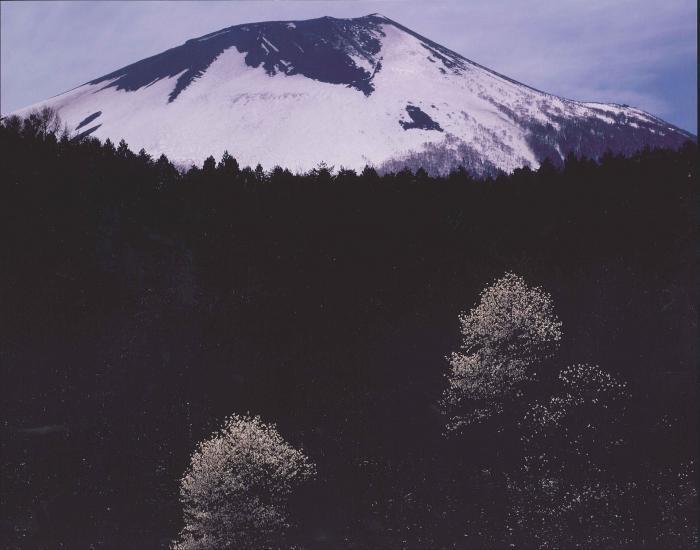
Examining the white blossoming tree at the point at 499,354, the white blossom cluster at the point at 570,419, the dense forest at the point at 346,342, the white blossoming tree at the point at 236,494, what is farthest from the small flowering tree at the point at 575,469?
the white blossoming tree at the point at 236,494

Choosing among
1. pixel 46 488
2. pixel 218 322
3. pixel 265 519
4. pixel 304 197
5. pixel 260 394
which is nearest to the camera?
pixel 265 519

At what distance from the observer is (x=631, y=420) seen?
65.9 metres

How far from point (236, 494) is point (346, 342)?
77.1ft

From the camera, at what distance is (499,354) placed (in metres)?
66.3

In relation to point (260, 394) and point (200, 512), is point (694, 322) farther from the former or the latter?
point (200, 512)

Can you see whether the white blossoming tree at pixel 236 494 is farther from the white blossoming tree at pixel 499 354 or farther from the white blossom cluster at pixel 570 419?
the white blossom cluster at pixel 570 419

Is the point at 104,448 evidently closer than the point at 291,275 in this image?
Yes

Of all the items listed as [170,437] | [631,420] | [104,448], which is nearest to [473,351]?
[631,420]

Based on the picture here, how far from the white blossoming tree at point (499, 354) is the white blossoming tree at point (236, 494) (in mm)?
16601

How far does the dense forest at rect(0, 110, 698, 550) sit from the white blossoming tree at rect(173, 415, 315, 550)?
2.02 m

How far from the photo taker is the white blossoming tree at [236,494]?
54.2 meters

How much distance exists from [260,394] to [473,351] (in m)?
19.9

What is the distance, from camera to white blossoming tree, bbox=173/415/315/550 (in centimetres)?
5422

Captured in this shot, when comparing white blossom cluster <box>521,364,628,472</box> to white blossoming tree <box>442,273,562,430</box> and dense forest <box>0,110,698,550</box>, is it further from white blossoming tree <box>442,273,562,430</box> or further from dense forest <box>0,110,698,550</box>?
white blossoming tree <box>442,273,562,430</box>
